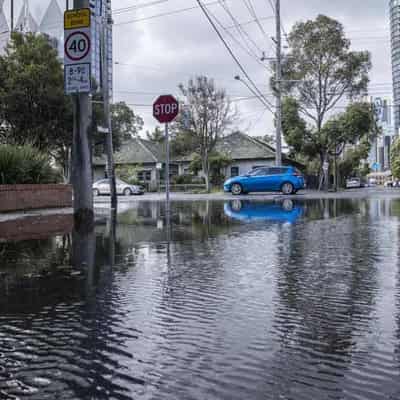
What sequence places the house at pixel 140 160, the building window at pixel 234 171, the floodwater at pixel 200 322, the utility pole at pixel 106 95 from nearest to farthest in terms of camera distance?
1. the floodwater at pixel 200 322
2. the utility pole at pixel 106 95
3. the building window at pixel 234 171
4. the house at pixel 140 160

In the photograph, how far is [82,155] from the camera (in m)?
11.7

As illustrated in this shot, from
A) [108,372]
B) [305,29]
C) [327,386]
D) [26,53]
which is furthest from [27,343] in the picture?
[305,29]

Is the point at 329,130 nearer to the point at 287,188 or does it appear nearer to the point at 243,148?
the point at 243,148

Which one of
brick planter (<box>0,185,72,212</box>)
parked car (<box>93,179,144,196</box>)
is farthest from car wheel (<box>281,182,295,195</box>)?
parked car (<box>93,179,144,196</box>)

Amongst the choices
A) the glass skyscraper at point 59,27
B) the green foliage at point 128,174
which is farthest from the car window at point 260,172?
the green foliage at point 128,174

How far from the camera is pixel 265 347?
3.43 m

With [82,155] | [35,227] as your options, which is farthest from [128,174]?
[35,227]

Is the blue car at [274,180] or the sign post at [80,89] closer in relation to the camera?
the sign post at [80,89]

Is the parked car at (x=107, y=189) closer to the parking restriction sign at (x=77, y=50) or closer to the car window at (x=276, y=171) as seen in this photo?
the car window at (x=276, y=171)

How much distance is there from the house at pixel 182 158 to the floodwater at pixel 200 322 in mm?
49178

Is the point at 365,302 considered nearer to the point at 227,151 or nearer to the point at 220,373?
the point at 220,373

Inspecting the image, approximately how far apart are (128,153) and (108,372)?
63.2m

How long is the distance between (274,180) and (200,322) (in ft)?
82.5

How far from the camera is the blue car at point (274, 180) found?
94.1 ft
